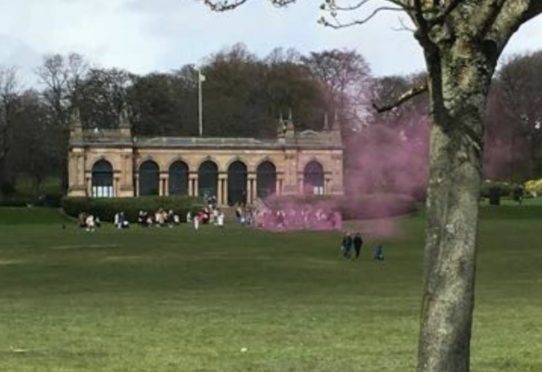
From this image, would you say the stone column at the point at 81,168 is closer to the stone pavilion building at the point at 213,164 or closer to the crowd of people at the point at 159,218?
the stone pavilion building at the point at 213,164

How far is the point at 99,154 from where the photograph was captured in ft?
360

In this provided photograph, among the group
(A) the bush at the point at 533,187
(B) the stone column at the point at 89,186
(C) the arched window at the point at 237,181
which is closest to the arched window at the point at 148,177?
(B) the stone column at the point at 89,186

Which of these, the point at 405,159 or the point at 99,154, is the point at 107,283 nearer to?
the point at 405,159

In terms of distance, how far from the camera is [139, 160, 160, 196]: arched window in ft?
368

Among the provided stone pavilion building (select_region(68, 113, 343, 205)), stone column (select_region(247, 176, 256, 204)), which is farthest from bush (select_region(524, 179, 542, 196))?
stone column (select_region(247, 176, 256, 204))

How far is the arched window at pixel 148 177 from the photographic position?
368 feet

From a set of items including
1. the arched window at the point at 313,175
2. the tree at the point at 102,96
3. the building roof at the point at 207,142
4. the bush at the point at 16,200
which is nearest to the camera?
the bush at the point at 16,200

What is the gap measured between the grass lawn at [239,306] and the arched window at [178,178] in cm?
5763

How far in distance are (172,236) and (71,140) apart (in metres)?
50.7

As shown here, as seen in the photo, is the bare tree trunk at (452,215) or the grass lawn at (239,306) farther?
the grass lawn at (239,306)

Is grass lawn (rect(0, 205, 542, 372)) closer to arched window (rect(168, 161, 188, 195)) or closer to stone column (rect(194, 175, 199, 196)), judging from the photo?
stone column (rect(194, 175, 199, 196))

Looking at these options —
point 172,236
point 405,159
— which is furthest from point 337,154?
point 405,159

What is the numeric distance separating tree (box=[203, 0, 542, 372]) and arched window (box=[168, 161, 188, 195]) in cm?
10730

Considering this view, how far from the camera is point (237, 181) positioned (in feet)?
372
